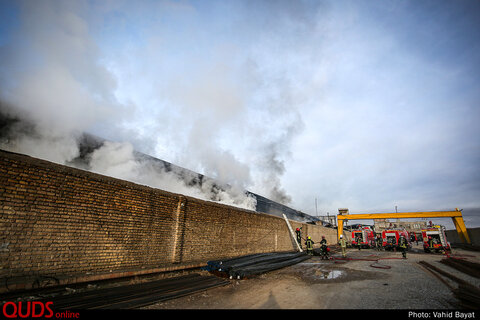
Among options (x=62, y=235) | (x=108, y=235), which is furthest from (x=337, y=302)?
(x=62, y=235)

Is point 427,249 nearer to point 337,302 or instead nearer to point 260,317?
point 337,302

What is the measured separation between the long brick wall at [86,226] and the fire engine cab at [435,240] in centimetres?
2046

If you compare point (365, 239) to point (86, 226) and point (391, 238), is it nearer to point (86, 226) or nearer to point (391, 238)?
point (391, 238)

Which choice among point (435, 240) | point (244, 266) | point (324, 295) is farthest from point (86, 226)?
point (435, 240)

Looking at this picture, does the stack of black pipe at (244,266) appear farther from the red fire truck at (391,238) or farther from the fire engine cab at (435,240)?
the red fire truck at (391,238)

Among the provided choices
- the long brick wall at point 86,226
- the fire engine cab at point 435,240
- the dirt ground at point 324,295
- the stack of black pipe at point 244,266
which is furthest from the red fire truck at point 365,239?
Result: the long brick wall at point 86,226

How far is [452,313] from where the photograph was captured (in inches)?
153

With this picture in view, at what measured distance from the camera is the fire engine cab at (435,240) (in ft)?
58.6

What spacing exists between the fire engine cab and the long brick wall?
20462mm

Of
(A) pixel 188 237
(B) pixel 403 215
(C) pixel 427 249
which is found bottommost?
(C) pixel 427 249

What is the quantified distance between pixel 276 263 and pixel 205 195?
7988 millimetres

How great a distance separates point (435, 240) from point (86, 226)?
2503 cm

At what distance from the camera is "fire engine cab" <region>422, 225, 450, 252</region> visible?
17.9 m

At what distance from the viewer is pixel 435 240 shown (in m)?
18.3
